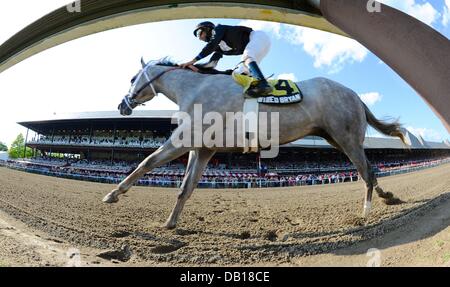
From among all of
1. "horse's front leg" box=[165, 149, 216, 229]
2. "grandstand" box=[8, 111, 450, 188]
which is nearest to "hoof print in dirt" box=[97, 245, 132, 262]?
"horse's front leg" box=[165, 149, 216, 229]

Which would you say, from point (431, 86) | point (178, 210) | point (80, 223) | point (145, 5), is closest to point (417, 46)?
point (431, 86)

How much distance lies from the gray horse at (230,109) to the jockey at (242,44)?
0.22 metres

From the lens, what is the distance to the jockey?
8.31 ft

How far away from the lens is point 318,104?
2617 mm

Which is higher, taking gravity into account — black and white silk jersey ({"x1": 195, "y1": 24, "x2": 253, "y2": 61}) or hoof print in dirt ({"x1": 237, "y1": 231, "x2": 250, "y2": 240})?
black and white silk jersey ({"x1": 195, "y1": 24, "x2": 253, "y2": 61})

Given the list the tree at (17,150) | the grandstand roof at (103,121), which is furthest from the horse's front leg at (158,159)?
the tree at (17,150)

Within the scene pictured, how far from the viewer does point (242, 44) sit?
2715mm

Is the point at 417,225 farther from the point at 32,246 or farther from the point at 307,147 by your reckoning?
the point at 307,147

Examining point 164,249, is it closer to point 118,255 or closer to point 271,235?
point 118,255

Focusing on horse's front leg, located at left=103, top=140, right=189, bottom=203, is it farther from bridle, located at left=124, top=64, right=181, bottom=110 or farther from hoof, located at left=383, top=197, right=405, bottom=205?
→ hoof, located at left=383, top=197, right=405, bottom=205

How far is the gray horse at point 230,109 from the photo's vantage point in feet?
8.30

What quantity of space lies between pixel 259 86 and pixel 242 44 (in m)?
0.60

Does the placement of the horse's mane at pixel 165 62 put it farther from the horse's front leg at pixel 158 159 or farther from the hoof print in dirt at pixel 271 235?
the hoof print in dirt at pixel 271 235
